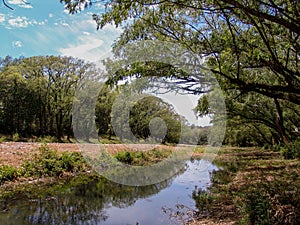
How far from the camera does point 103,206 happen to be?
823cm

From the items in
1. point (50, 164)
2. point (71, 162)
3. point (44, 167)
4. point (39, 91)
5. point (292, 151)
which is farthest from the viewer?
point (39, 91)

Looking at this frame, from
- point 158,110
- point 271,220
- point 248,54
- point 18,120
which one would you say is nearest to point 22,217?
point 271,220

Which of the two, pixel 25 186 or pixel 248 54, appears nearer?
pixel 248 54

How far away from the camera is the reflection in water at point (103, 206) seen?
6.82 meters

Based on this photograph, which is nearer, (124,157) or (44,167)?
(44,167)

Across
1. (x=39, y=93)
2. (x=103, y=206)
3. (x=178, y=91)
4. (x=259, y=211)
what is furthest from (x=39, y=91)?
(x=259, y=211)

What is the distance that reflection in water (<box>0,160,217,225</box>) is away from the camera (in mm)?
6820

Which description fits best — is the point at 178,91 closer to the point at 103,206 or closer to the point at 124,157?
the point at 103,206

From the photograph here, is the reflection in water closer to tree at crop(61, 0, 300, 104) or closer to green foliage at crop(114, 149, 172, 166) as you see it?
tree at crop(61, 0, 300, 104)

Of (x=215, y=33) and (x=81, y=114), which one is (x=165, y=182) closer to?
(x=215, y=33)

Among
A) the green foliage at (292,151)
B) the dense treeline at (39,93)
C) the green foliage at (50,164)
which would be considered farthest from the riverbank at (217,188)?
the dense treeline at (39,93)

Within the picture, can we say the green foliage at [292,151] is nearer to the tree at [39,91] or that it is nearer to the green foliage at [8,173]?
the green foliage at [8,173]

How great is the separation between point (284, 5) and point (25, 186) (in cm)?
962

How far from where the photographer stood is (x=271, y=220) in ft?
16.2
